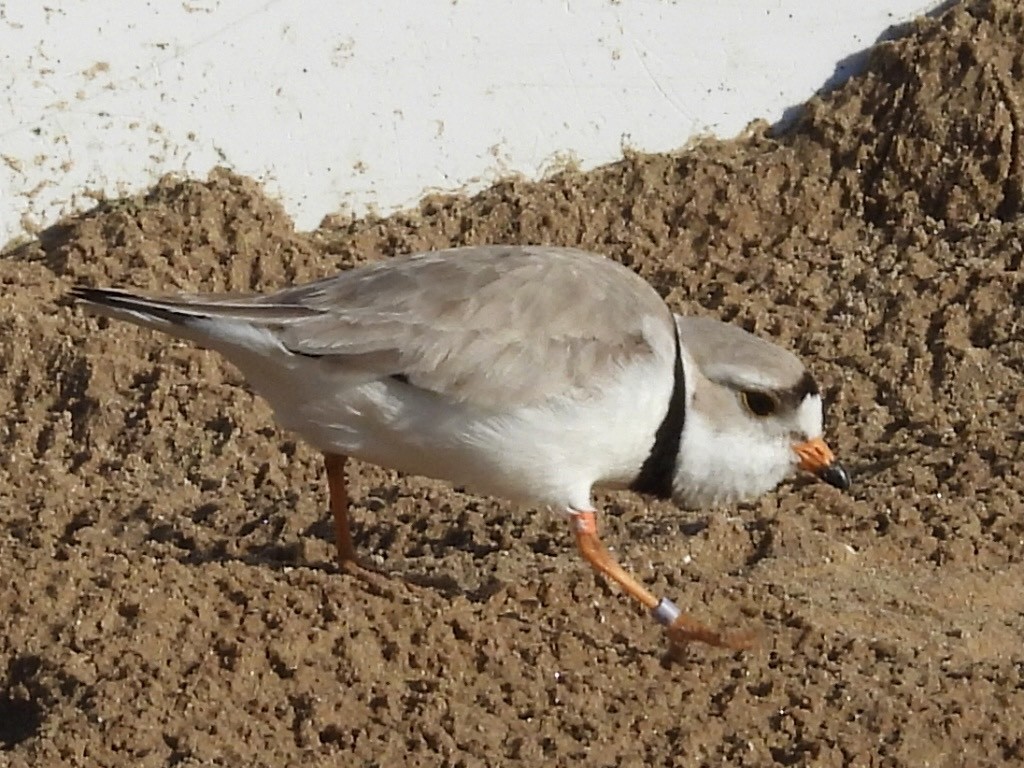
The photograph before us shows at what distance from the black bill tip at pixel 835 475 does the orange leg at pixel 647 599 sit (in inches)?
26.4

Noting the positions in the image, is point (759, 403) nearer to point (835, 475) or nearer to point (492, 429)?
point (835, 475)

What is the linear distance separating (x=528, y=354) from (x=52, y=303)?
9.51 feet

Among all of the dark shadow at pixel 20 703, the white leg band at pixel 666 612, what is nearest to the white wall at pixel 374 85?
the dark shadow at pixel 20 703

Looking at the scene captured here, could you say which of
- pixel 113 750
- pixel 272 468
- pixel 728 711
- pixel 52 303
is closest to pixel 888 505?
pixel 728 711

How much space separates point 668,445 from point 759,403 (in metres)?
0.33

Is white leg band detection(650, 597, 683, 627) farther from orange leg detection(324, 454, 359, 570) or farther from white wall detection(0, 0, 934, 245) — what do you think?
white wall detection(0, 0, 934, 245)

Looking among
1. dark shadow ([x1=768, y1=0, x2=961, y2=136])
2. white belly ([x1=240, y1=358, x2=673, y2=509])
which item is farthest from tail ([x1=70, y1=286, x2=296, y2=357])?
dark shadow ([x1=768, y1=0, x2=961, y2=136])

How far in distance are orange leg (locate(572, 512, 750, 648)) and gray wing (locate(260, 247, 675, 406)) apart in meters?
0.48

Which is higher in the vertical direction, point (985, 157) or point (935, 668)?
point (985, 157)

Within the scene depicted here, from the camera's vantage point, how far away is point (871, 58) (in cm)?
733

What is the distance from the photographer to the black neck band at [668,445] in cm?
469

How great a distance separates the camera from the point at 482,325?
455cm

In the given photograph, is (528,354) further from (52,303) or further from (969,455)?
(52,303)

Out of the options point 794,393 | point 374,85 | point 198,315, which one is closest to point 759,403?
point 794,393
